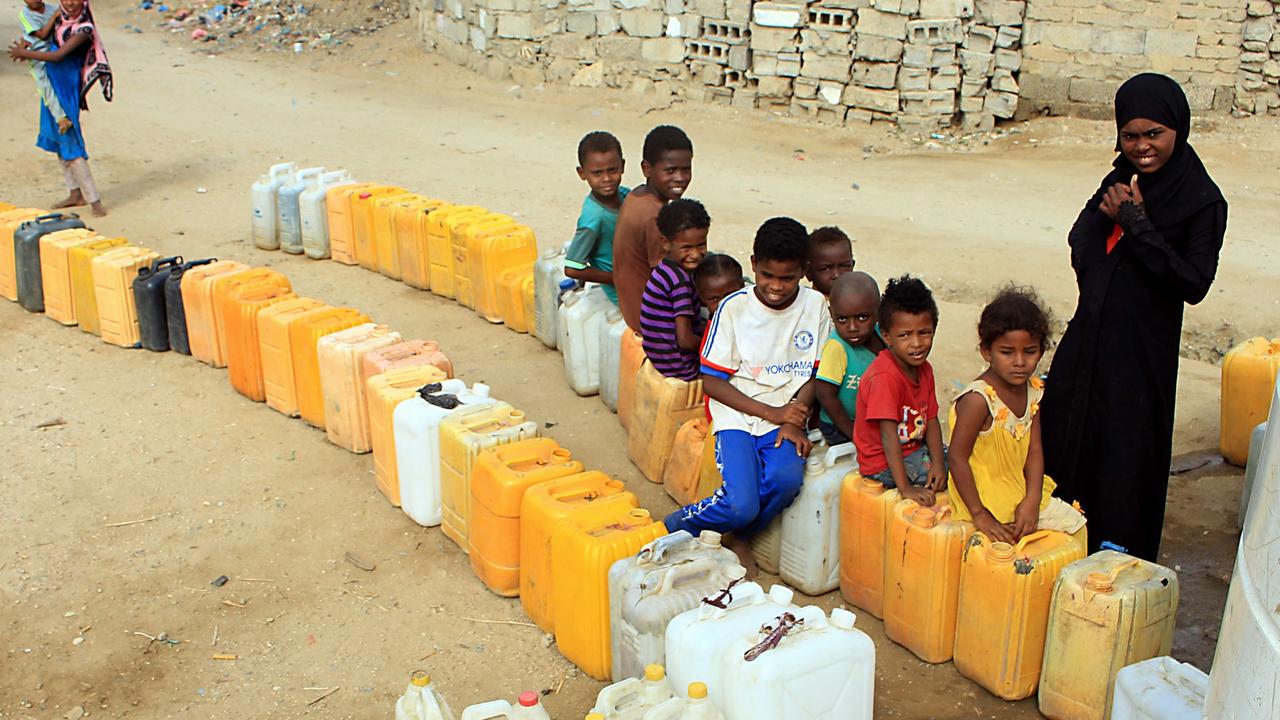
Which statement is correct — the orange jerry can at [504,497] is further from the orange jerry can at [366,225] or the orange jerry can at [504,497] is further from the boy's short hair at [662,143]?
the orange jerry can at [366,225]

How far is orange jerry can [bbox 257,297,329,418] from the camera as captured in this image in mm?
5969

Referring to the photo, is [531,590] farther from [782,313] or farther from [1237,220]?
[1237,220]

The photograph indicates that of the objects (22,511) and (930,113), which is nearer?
(22,511)

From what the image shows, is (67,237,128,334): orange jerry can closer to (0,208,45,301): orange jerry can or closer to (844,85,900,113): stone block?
(0,208,45,301): orange jerry can

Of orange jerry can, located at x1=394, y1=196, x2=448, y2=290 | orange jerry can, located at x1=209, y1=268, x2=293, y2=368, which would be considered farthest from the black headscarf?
orange jerry can, located at x1=394, y1=196, x2=448, y2=290

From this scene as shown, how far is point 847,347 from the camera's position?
449 cm

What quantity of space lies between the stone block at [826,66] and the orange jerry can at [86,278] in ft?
26.8

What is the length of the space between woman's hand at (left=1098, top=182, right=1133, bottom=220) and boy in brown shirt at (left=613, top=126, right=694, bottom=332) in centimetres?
206

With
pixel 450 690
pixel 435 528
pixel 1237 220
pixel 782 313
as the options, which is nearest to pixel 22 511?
pixel 435 528

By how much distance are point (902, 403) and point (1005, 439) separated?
1.23 feet

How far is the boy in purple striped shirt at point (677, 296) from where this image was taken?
509 cm

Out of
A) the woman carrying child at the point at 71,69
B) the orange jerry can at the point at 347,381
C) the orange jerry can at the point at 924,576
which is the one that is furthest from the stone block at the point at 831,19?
the orange jerry can at the point at 924,576

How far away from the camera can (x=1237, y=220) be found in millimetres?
9484

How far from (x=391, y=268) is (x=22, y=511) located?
335 cm
